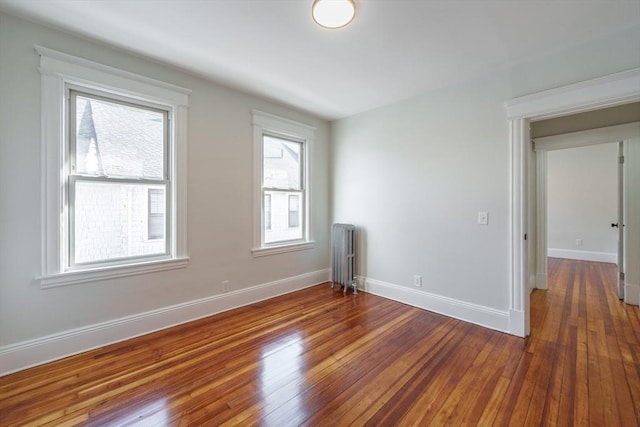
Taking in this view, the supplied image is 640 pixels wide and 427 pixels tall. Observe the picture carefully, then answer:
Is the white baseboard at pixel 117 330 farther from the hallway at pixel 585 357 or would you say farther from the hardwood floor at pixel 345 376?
the hallway at pixel 585 357

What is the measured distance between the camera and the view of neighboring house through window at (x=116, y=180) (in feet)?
7.48

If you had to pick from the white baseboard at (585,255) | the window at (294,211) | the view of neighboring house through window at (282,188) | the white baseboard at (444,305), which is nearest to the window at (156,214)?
the view of neighboring house through window at (282,188)

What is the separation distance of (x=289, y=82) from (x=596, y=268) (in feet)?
21.4

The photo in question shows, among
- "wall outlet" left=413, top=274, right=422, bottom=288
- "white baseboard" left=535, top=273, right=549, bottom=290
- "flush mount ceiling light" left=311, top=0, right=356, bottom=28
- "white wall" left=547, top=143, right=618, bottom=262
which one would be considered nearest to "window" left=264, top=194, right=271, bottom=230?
"wall outlet" left=413, top=274, right=422, bottom=288

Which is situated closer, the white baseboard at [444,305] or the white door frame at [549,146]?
the white baseboard at [444,305]

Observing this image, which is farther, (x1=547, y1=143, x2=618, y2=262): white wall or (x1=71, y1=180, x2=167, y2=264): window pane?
(x1=547, y1=143, x2=618, y2=262): white wall

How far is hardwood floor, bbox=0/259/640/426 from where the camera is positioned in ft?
5.20

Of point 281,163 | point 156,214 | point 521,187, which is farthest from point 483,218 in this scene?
point 156,214

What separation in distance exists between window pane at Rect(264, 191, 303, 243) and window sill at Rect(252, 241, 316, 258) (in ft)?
0.45

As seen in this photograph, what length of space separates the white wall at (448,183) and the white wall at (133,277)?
1.08 m

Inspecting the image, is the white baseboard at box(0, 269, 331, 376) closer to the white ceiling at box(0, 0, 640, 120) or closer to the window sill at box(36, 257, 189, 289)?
the window sill at box(36, 257, 189, 289)

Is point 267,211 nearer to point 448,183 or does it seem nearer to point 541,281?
point 448,183

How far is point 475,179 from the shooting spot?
2.88 m

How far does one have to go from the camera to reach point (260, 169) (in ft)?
11.3
